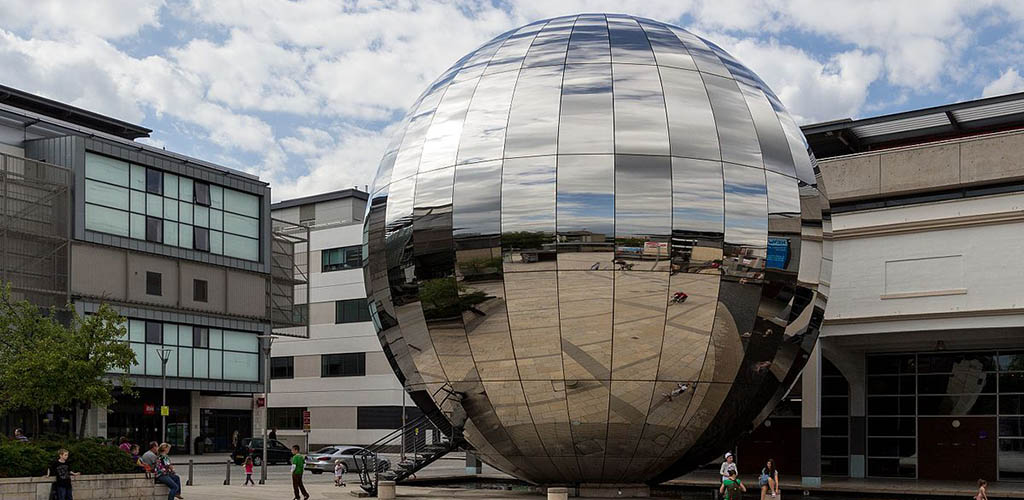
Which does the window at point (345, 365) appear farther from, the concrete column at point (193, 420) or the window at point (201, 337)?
the window at point (201, 337)

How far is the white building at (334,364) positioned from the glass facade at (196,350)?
10.2 m

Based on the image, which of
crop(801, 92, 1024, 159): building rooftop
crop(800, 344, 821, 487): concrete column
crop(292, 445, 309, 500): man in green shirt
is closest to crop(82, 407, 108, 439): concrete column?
crop(292, 445, 309, 500): man in green shirt

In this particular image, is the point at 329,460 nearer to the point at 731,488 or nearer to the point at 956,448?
the point at 956,448

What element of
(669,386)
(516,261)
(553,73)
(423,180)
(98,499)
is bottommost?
(98,499)

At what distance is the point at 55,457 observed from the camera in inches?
959

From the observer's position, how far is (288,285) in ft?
244

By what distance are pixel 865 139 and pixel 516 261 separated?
27305mm

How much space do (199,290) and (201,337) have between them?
2.67 meters

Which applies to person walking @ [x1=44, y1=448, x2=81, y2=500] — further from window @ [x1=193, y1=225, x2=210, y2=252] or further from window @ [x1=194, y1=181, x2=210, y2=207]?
window @ [x1=194, y1=181, x2=210, y2=207]

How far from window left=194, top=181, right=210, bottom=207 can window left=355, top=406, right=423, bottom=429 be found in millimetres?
19810

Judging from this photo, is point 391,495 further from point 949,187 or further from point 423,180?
point 949,187

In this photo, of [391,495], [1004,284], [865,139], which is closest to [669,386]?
[391,495]

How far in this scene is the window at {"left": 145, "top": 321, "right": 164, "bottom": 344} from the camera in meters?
61.5

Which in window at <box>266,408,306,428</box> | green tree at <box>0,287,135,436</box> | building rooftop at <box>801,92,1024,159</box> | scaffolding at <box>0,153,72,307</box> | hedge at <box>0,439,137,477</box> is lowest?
window at <box>266,408,306,428</box>
